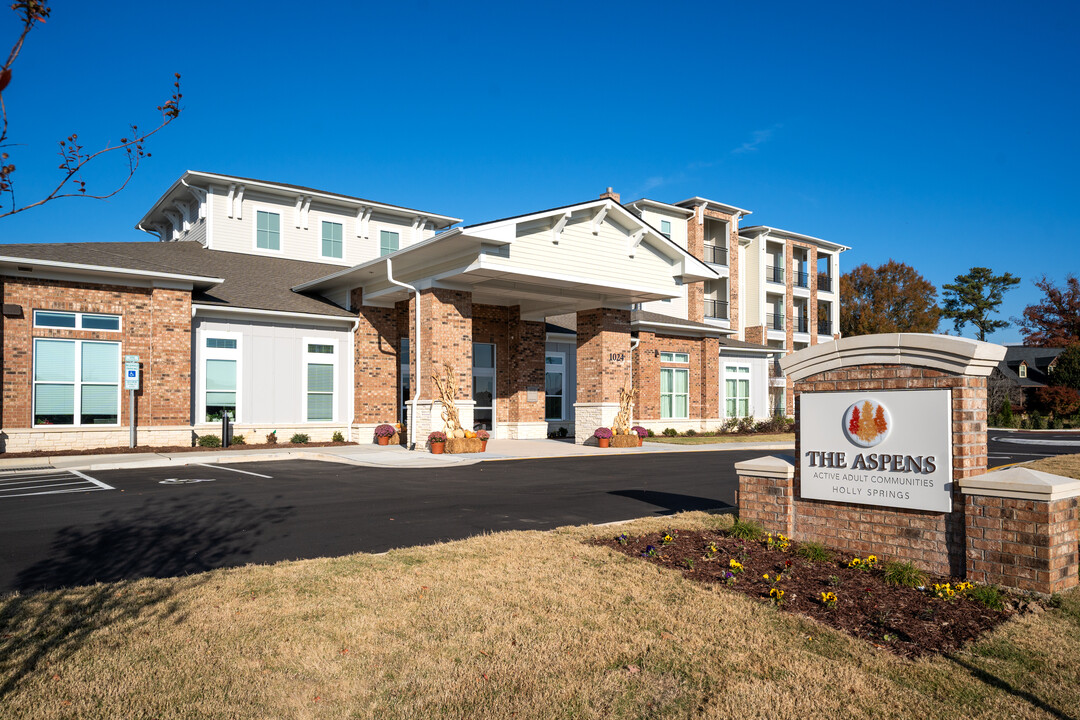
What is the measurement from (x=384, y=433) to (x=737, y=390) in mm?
17716

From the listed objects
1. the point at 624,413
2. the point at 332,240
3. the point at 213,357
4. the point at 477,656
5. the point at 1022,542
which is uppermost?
the point at 332,240

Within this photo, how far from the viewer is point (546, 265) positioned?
19.7 m

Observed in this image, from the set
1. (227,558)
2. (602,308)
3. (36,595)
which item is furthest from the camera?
(602,308)

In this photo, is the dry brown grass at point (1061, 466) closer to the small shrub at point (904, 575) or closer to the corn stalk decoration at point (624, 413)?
the small shrub at point (904, 575)

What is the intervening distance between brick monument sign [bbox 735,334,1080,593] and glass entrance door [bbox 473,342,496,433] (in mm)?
17853

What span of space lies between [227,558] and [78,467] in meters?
11.1

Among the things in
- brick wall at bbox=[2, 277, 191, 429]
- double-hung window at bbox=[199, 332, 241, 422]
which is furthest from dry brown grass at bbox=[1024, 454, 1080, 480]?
brick wall at bbox=[2, 277, 191, 429]

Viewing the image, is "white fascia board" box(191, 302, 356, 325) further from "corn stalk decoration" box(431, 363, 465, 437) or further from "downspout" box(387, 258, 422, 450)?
"corn stalk decoration" box(431, 363, 465, 437)

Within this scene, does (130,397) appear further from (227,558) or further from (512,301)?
(227,558)

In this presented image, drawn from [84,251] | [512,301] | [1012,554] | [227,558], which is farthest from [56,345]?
[1012,554]

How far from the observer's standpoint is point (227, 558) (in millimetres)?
7246

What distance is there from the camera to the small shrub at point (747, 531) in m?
7.56

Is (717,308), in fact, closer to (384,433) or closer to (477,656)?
(384,433)

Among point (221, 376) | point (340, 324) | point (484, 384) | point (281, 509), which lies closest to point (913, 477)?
point (281, 509)
